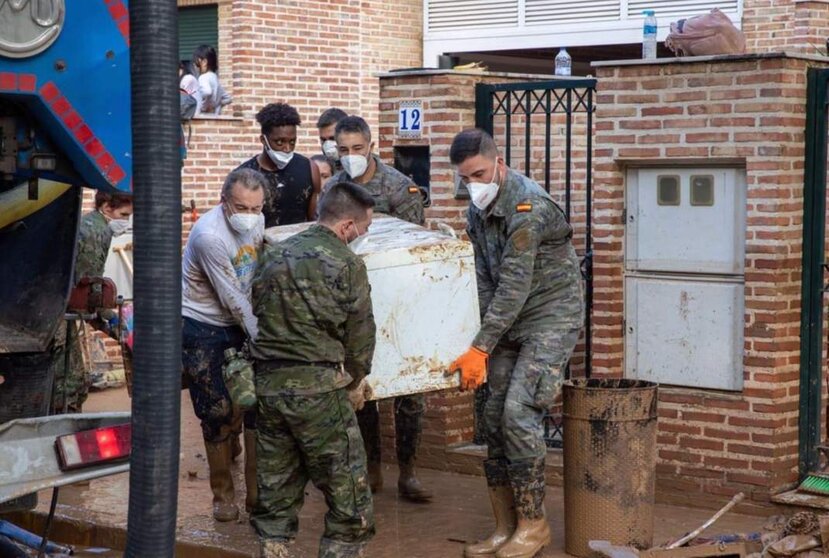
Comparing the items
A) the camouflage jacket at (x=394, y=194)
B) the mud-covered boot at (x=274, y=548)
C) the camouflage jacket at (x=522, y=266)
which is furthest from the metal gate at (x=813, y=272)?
the mud-covered boot at (x=274, y=548)

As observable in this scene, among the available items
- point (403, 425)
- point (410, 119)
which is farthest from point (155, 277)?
point (410, 119)

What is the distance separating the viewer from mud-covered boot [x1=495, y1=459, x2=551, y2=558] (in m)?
7.22

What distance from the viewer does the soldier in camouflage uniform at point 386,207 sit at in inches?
331

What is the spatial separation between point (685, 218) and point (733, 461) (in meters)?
1.34

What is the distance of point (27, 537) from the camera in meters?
7.20

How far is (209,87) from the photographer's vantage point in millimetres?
16062

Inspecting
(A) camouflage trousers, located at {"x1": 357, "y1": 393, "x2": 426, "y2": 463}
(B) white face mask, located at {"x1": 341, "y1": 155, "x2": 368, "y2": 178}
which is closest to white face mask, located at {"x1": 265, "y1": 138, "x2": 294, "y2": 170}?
(B) white face mask, located at {"x1": 341, "y1": 155, "x2": 368, "y2": 178}

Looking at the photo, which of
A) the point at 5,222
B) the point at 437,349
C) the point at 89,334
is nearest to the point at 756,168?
the point at 437,349

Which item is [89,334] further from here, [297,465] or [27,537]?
[297,465]

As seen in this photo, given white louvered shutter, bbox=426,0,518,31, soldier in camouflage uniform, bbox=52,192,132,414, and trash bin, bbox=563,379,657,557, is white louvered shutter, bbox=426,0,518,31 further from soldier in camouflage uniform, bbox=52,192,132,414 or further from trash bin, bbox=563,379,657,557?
trash bin, bbox=563,379,657,557

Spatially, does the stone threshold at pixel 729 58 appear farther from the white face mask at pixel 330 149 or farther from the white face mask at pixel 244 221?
the white face mask at pixel 244 221

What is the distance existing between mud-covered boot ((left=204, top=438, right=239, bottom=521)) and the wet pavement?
0.21 ft

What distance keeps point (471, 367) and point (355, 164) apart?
180 centimetres

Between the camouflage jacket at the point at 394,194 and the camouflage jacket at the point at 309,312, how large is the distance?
194 centimetres
